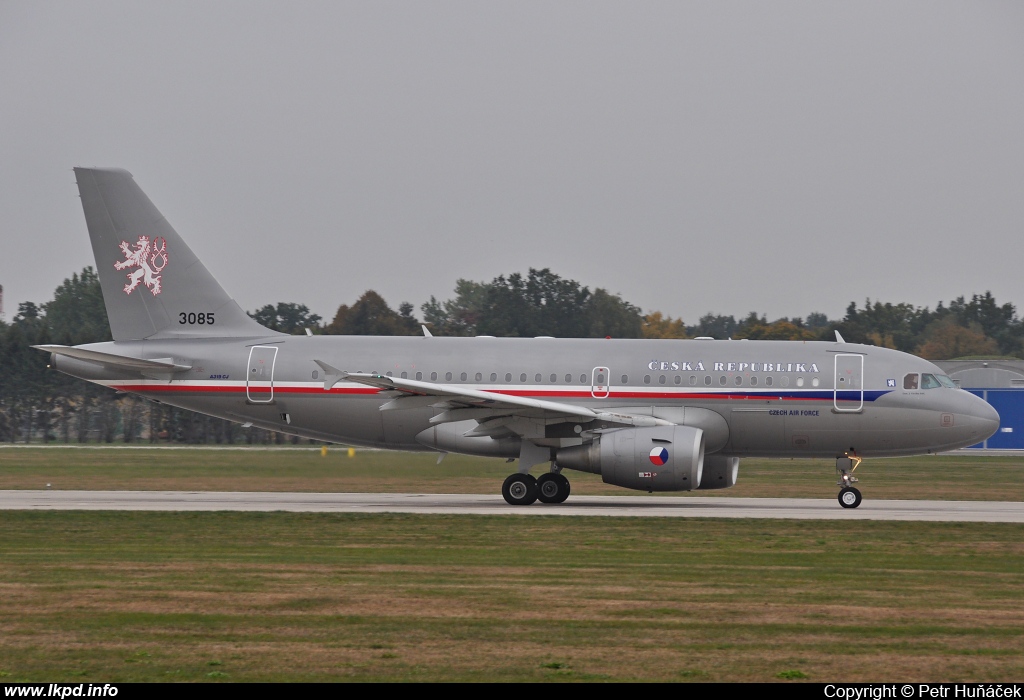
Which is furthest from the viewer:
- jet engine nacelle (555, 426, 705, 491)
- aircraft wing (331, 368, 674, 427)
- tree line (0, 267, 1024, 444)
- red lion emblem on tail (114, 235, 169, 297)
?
tree line (0, 267, 1024, 444)

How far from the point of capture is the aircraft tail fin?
87.4 feet

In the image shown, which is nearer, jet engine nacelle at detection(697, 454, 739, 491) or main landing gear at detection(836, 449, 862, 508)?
main landing gear at detection(836, 449, 862, 508)

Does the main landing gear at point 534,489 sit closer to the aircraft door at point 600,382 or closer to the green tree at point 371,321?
the aircraft door at point 600,382

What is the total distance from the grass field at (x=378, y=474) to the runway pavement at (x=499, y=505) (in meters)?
0.52

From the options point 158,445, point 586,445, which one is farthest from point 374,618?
point 158,445

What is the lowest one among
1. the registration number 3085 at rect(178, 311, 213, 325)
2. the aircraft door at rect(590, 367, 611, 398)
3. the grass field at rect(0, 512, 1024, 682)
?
the grass field at rect(0, 512, 1024, 682)

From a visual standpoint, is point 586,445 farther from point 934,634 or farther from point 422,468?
point 934,634

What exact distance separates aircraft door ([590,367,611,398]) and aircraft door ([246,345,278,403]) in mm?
7190

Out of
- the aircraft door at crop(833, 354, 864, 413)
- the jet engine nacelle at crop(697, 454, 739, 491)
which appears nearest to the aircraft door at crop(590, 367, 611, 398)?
the jet engine nacelle at crop(697, 454, 739, 491)

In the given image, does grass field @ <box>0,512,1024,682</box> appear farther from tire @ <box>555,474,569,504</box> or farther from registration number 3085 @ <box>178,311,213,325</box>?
registration number 3085 @ <box>178,311,213,325</box>

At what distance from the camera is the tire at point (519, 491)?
24172 mm

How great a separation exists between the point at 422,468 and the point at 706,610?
14551 millimetres

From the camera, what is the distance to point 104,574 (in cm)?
1409

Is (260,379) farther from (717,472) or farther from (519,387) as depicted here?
(717,472)
